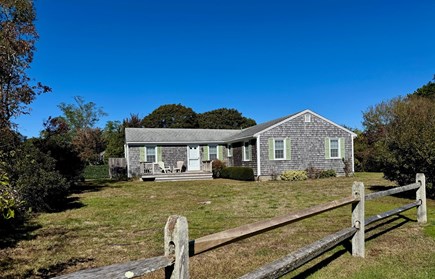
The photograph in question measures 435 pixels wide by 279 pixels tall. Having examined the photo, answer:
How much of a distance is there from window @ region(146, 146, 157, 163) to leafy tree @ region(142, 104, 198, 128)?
26.8m

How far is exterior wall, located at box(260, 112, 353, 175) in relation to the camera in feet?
65.8

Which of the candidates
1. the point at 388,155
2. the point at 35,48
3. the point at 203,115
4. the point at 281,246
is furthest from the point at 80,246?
the point at 203,115

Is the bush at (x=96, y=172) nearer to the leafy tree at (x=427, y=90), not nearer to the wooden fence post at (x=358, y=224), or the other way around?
the wooden fence post at (x=358, y=224)

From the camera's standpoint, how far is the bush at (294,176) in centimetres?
1922

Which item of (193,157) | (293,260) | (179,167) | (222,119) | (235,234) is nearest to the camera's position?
(235,234)

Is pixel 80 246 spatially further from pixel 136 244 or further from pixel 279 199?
pixel 279 199

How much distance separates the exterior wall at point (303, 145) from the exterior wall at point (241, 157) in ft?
2.06

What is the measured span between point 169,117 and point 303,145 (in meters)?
32.9

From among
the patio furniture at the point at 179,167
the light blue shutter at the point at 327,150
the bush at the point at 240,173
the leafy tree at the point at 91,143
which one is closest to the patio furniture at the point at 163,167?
the patio furniture at the point at 179,167

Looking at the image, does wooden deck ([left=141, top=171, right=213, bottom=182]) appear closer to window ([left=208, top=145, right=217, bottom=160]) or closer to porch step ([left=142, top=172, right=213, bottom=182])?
porch step ([left=142, top=172, right=213, bottom=182])

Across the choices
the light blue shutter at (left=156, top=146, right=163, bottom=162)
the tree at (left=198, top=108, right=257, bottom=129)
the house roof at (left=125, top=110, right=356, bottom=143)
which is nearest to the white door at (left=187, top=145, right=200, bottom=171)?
the house roof at (left=125, top=110, right=356, bottom=143)

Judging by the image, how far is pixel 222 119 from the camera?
5081 cm

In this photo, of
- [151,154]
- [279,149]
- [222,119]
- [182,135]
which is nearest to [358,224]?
[279,149]

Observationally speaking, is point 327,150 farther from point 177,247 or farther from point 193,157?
point 177,247
